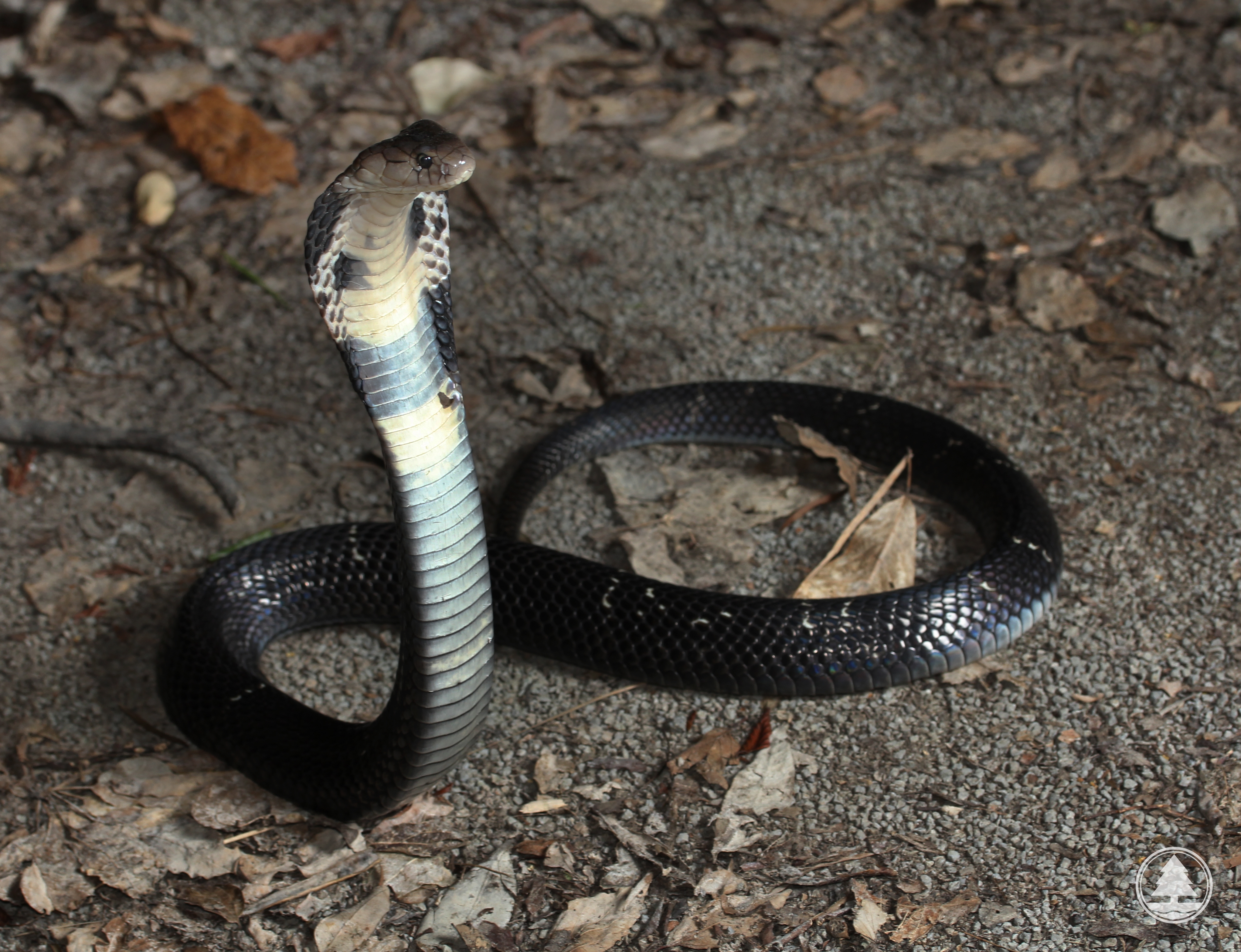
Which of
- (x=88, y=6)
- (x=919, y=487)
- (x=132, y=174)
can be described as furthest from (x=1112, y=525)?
(x=88, y=6)

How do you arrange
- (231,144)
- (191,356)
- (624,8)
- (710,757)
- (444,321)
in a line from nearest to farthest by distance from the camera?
(444,321) → (710,757) → (191,356) → (231,144) → (624,8)

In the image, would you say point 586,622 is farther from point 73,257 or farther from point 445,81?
point 445,81

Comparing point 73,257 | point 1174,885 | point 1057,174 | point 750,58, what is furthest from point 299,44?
point 1174,885

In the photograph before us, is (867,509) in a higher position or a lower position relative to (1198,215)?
lower

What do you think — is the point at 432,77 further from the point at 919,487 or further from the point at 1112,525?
the point at 1112,525

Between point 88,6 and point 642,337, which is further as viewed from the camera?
point 88,6
